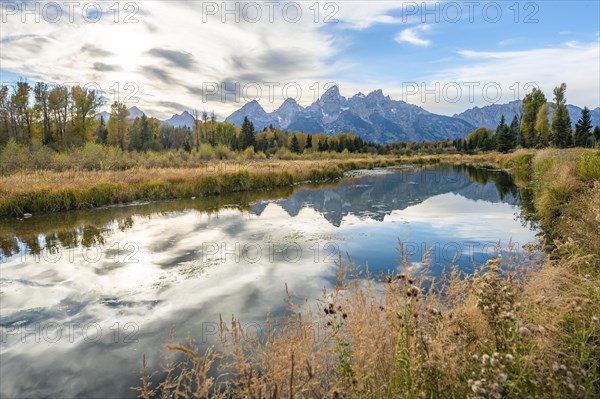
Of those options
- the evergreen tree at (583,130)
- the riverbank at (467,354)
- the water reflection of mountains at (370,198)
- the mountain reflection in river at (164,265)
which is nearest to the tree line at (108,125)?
the evergreen tree at (583,130)

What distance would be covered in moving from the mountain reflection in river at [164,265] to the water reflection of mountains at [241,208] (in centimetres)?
10

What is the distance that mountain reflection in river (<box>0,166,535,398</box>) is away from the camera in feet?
17.3

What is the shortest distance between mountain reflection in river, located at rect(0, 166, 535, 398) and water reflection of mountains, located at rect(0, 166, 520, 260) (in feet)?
0.32

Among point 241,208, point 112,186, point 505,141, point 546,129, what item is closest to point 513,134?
point 505,141

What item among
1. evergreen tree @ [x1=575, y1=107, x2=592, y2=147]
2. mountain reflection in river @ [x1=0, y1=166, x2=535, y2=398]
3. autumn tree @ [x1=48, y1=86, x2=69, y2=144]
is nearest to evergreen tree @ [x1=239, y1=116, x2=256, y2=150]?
autumn tree @ [x1=48, y1=86, x2=69, y2=144]

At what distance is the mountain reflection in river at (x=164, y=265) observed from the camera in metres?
5.27

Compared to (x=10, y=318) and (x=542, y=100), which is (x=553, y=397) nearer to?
(x=10, y=318)

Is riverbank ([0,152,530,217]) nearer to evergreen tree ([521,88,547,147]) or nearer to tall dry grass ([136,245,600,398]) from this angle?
tall dry grass ([136,245,600,398])

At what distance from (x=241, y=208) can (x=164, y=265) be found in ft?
28.8

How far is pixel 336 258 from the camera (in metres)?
9.50

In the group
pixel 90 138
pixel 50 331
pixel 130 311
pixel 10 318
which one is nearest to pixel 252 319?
pixel 130 311

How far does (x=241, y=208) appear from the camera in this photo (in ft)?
58.7

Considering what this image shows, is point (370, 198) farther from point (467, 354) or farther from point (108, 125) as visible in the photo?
point (108, 125)

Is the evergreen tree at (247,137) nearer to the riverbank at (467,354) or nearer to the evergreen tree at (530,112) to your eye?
the evergreen tree at (530,112)
